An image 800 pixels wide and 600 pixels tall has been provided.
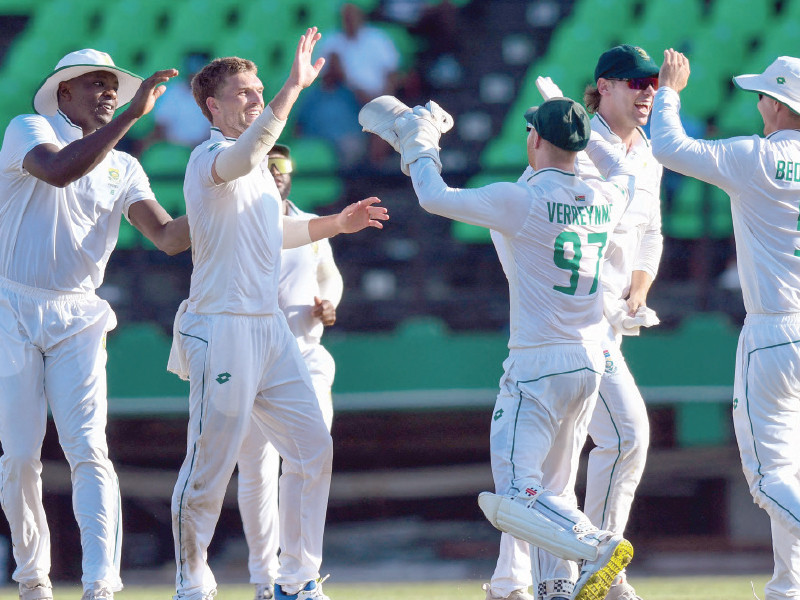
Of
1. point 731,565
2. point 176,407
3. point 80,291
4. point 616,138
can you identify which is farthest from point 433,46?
point 80,291

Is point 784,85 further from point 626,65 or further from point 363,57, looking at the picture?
point 363,57

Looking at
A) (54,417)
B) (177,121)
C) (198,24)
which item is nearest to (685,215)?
(177,121)

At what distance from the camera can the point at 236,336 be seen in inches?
191

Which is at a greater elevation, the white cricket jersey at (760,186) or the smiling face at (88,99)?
the smiling face at (88,99)

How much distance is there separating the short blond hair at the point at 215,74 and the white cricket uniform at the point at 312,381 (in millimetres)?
936

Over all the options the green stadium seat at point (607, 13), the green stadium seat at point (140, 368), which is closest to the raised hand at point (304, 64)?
the green stadium seat at point (140, 368)

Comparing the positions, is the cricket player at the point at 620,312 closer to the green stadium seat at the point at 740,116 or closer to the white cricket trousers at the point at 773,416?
the white cricket trousers at the point at 773,416

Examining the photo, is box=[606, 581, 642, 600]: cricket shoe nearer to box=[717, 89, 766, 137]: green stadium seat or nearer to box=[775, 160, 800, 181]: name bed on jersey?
box=[775, 160, 800, 181]: name bed on jersey

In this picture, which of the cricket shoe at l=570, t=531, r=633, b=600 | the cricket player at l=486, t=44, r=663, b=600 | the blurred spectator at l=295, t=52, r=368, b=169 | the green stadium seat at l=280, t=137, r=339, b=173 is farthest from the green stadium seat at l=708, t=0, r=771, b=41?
the cricket shoe at l=570, t=531, r=633, b=600

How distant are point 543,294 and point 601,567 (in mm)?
954

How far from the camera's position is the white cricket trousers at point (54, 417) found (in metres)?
4.80

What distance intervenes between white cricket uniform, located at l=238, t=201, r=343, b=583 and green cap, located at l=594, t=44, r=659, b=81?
144 cm

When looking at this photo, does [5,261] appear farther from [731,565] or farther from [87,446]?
[731,565]

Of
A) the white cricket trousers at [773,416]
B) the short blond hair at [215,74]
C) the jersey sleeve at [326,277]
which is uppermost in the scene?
the short blond hair at [215,74]
